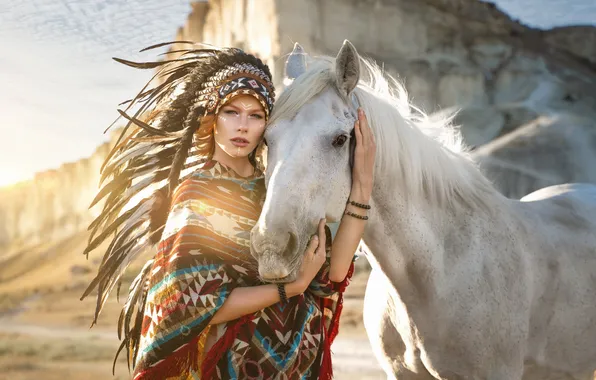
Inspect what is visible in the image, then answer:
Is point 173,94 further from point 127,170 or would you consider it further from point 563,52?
point 563,52

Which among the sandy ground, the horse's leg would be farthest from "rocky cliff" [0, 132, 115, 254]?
the horse's leg

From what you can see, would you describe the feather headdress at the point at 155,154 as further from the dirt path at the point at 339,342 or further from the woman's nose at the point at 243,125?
the dirt path at the point at 339,342

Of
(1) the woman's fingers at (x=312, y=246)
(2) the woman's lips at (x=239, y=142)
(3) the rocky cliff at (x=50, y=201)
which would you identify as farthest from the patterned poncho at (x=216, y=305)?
(3) the rocky cliff at (x=50, y=201)

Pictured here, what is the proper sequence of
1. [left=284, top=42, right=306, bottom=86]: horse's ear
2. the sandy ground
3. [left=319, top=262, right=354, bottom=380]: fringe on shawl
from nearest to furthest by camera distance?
[left=319, top=262, right=354, bottom=380]: fringe on shawl < [left=284, top=42, right=306, bottom=86]: horse's ear < the sandy ground

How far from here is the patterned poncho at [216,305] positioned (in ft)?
5.60

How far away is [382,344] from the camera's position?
2.44m

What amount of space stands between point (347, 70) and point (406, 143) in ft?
1.28

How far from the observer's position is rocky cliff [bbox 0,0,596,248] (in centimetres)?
2842

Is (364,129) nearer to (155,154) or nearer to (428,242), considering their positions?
(428,242)

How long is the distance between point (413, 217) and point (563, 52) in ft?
136

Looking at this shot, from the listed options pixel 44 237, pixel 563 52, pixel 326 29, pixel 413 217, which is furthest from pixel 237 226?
pixel 563 52

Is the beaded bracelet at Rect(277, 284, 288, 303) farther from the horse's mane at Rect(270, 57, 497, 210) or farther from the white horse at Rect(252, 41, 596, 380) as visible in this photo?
the horse's mane at Rect(270, 57, 497, 210)

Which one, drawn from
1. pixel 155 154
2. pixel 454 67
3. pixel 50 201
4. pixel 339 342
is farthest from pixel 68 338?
pixel 50 201

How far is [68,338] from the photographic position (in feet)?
32.9
